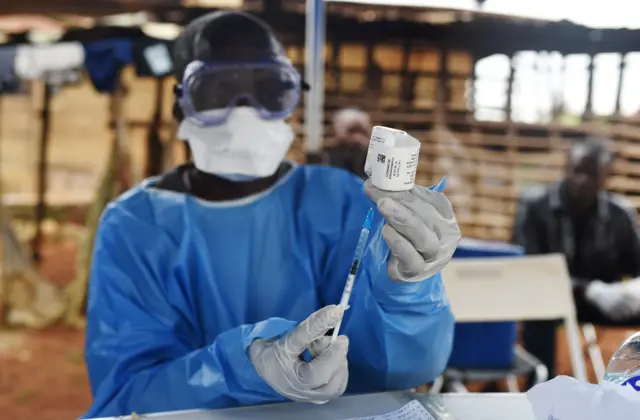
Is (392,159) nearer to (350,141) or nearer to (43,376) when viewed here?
(350,141)

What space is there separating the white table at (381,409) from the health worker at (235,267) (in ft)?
0.08

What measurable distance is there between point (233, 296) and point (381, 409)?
37 cm

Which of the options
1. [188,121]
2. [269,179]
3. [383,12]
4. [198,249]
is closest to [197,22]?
[188,121]

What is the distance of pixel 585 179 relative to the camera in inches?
115

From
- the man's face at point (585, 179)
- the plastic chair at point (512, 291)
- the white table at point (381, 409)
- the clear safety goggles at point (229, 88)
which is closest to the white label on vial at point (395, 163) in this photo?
the white table at point (381, 409)

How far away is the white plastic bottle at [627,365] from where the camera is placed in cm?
74

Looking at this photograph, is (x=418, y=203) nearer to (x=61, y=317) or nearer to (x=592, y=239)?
(x=592, y=239)

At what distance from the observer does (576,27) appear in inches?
151

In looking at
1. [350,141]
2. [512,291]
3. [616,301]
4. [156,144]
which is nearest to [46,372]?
[156,144]

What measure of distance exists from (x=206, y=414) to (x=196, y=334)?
244 mm

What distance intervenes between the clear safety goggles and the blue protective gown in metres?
0.17

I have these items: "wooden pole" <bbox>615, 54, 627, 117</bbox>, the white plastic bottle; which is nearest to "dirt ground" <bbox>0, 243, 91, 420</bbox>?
the white plastic bottle

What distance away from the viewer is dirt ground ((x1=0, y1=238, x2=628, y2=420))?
3.01 metres

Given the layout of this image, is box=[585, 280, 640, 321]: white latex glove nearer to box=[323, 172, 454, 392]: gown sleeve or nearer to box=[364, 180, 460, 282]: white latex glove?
box=[323, 172, 454, 392]: gown sleeve
